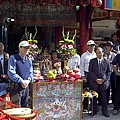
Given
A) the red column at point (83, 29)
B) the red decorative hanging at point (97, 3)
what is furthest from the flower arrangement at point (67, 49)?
the red column at point (83, 29)

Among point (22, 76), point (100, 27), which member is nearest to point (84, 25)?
point (100, 27)

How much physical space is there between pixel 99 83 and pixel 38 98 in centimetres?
166

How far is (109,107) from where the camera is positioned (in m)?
8.41

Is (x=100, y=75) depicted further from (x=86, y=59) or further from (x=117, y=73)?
(x=86, y=59)

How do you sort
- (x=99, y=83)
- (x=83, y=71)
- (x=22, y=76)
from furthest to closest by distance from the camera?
(x=83, y=71), (x=99, y=83), (x=22, y=76)

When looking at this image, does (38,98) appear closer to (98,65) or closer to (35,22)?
(98,65)

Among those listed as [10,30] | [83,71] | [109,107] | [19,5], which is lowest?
[109,107]

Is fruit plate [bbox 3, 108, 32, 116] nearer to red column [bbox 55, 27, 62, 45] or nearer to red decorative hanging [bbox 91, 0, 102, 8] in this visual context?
red decorative hanging [bbox 91, 0, 102, 8]

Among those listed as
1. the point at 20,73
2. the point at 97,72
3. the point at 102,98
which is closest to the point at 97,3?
the point at 97,72

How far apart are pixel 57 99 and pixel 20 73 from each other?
0.96 m

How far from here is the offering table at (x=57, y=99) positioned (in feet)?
20.7

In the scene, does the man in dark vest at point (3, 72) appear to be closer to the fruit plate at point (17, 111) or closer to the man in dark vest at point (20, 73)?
the man in dark vest at point (20, 73)

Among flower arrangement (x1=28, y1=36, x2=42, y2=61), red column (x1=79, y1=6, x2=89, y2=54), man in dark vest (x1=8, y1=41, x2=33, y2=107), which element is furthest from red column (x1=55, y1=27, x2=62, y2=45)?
man in dark vest (x1=8, y1=41, x2=33, y2=107)

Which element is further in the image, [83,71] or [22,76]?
[83,71]
